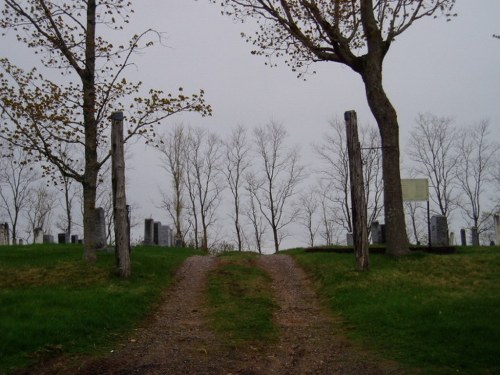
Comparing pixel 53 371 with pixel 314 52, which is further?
pixel 314 52

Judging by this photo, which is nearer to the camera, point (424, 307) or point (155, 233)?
point (424, 307)

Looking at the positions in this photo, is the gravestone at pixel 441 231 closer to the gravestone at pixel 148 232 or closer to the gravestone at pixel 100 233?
the gravestone at pixel 100 233

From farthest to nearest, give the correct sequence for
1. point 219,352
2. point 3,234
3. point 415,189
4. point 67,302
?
1. point 3,234
2. point 415,189
3. point 67,302
4. point 219,352

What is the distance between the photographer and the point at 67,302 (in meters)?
9.56

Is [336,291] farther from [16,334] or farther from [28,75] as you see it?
[28,75]

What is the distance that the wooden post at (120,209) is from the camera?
1240 centimetres

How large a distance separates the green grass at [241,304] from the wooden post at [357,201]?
2.39 m

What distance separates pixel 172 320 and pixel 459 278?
6274 millimetres

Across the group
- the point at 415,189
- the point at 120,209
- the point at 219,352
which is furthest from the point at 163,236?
the point at 219,352

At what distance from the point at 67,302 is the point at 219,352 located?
3.68 metres

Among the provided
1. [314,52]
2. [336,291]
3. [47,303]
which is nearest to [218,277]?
[336,291]

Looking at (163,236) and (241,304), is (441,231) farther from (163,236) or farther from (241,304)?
(163,236)

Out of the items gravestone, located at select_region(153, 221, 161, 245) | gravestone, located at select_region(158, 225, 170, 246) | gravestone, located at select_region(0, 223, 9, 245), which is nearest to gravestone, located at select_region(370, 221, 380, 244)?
gravestone, located at select_region(158, 225, 170, 246)

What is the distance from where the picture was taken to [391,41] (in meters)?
14.6
